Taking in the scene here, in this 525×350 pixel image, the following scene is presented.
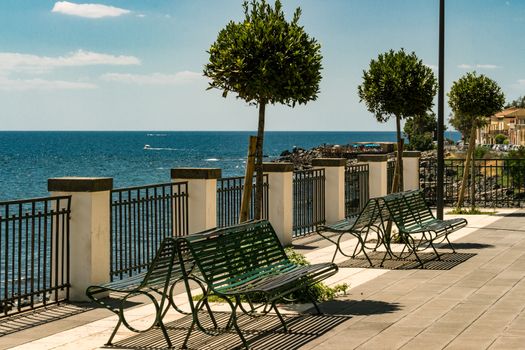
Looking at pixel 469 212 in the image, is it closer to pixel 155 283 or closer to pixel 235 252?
pixel 235 252

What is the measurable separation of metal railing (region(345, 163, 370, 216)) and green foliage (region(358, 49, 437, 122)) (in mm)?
3983

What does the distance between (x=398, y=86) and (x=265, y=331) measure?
7978 millimetres

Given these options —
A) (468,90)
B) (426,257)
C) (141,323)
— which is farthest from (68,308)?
(468,90)

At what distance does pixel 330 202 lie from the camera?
1827 centimetres

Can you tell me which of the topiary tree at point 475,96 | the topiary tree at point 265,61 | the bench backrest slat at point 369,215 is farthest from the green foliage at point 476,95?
the topiary tree at point 265,61

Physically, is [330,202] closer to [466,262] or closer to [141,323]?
[466,262]

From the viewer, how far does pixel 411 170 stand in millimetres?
22781

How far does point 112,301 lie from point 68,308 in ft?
1.86

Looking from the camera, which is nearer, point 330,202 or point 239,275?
point 239,275

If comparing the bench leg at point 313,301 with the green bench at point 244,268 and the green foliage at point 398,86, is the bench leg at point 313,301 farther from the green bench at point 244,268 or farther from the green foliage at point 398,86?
the green foliage at point 398,86

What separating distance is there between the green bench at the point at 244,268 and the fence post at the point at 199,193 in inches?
145

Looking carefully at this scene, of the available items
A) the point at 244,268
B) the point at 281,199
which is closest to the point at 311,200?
the point at 281,199

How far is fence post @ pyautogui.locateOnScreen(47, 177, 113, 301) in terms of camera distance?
32.9 feet

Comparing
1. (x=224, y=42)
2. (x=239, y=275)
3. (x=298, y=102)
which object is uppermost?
(x=224, y=42)
